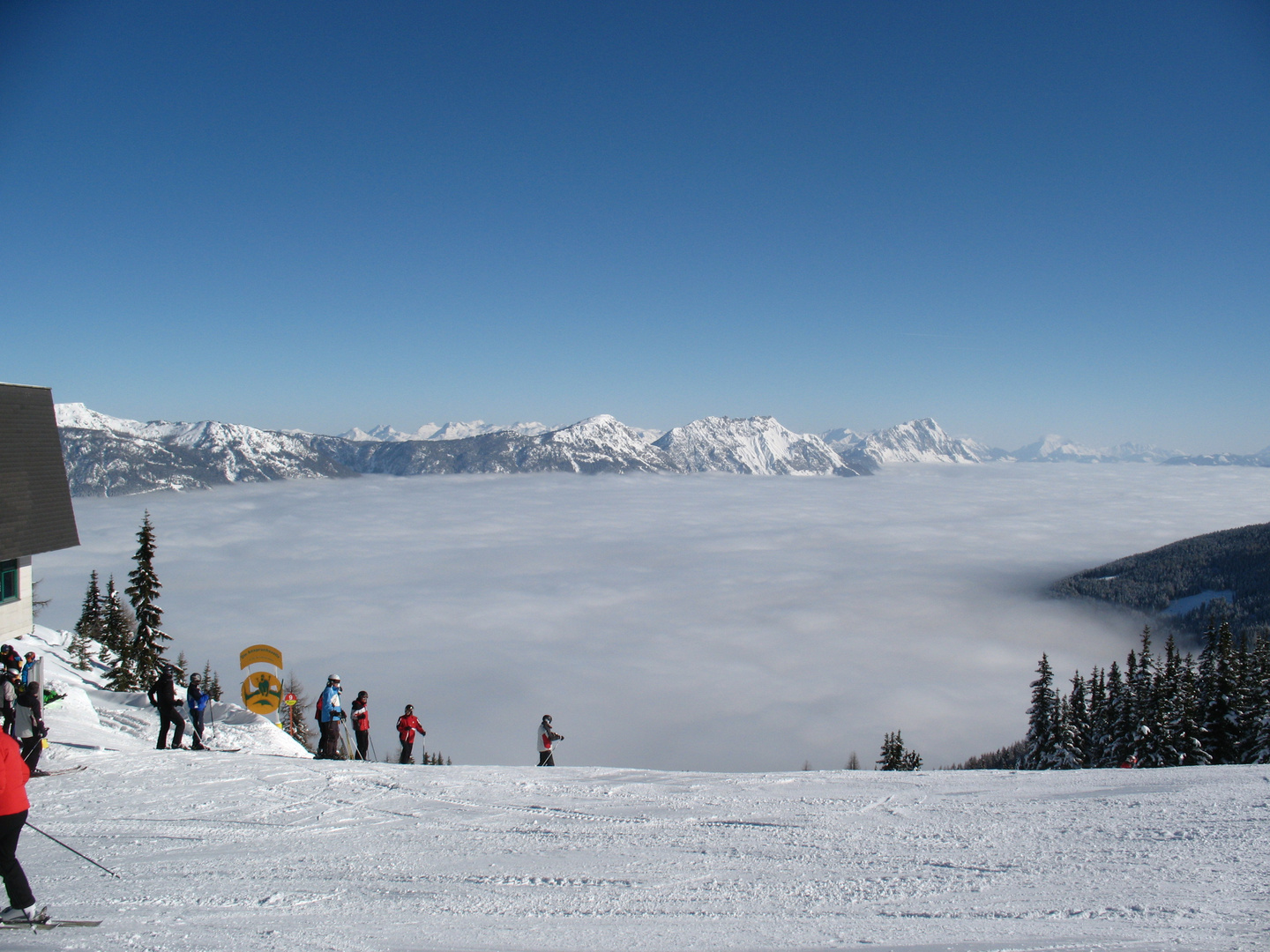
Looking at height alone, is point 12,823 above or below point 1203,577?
above

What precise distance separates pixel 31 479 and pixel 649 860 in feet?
66.3

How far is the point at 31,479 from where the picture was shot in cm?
1719

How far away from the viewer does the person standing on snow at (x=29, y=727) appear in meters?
8.63

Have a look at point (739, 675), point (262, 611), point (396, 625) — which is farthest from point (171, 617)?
point (739, 675)

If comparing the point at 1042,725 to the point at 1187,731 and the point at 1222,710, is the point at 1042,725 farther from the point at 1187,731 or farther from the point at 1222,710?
the point at 1222,710

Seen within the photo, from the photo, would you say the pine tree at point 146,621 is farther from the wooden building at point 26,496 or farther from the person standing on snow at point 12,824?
the person standing on snow at point 12,824

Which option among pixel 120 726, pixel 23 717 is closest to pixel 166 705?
pixel 23 717

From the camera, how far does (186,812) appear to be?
809cm

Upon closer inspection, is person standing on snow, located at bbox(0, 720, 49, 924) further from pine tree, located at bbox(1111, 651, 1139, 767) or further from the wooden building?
pine tree, located at bbox(1111, 651, 1139, 767)

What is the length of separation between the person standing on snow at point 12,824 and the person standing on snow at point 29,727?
501 cm

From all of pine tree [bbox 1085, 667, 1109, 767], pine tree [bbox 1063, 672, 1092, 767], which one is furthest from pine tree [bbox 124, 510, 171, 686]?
pine tree [bbox 1085, 667, 1109, 767]

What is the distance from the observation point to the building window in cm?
1727

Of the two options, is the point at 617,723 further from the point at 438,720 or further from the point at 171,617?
the point at 171,617

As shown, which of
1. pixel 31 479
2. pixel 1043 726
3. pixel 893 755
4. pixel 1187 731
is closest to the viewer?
pixel 31 479
